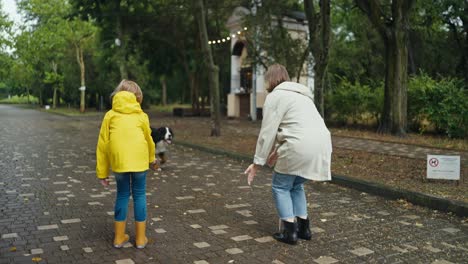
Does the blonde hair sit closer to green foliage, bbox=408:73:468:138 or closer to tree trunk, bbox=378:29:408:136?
tree trunk, bbox=378:29:408:136

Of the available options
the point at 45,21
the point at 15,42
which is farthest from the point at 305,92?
the point at 15,42

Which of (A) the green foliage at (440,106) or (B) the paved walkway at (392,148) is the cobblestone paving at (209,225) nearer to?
(B) the paved walkway at (392,148)

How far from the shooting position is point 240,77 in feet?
109

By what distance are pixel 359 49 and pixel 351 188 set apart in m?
29.0

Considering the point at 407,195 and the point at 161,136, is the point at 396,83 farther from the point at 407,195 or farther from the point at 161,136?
the point at 407,195

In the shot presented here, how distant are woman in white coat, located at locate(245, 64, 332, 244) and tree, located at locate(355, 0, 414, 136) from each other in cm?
1345

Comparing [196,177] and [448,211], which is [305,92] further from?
[196,177]

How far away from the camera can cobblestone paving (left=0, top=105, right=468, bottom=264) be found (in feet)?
15.2

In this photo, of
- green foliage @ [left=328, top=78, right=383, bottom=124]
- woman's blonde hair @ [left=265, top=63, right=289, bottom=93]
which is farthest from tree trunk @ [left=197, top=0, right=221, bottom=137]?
woman's blonde hair @ [left=265, top=63, right=289, bottom=93]

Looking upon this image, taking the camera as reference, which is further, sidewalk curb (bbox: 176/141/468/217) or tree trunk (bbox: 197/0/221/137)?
tree trunk (bbox: 197/0/221/137)

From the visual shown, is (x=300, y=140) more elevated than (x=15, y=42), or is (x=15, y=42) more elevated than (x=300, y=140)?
(x=15, y=42)

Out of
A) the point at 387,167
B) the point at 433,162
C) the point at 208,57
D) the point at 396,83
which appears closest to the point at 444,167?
the point at 433,162

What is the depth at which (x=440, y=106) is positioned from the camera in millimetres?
17047

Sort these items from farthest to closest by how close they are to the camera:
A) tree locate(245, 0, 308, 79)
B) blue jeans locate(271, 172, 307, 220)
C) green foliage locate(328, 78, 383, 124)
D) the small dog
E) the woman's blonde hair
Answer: tree locate(245, 0, 308, 79) → green foliage locate(328, 78, 383, 124) → the small dog → the woman's blonde hair → blue jeans locate(271, 172, 307, 220)
